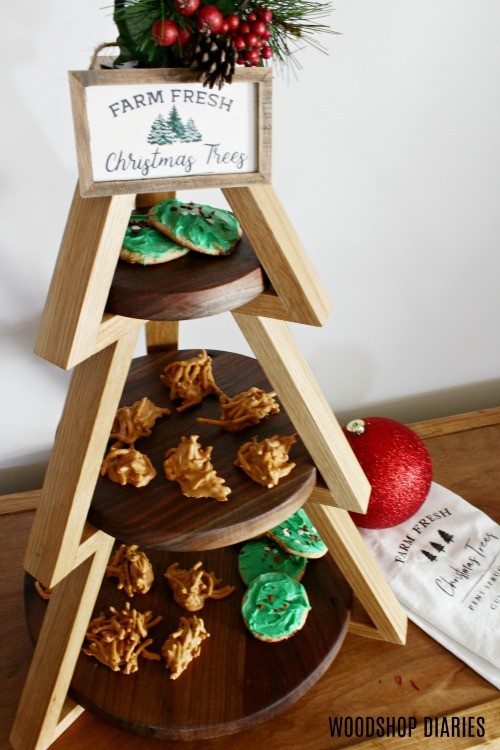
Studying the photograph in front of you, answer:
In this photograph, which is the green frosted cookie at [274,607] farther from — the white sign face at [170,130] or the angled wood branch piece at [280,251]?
the white sign face at [170,130]

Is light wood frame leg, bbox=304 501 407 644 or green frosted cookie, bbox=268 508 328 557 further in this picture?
green frosted cookie, bbox=268 508 328 557

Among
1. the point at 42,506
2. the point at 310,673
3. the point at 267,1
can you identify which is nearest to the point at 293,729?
the point at 310,673

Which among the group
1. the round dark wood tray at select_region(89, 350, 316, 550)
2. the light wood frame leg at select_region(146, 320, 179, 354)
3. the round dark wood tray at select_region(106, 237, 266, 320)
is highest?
the round dark wood tray at select_region(106, 237, 266, 320)

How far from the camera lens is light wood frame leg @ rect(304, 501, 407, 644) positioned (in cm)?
80

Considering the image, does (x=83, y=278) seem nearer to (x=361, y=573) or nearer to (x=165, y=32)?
(x=165, y=32)

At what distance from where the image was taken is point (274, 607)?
33.2 inches

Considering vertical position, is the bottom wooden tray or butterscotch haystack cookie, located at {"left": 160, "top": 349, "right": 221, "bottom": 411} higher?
butterscotch haystack cookie, located at {"left": 160, "top": 349, "right": 221, "bottom": 411}

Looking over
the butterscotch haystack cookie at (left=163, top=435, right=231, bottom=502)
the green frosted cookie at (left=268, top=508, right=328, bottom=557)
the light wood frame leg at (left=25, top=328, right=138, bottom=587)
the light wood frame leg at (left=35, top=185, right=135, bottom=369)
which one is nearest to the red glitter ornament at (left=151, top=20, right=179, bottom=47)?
the light wood frame leg at (left=35, top=185, right=135, bottom=369)

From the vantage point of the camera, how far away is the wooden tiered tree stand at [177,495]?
0.57 metres

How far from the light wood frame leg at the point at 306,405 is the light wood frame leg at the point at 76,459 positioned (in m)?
0.12

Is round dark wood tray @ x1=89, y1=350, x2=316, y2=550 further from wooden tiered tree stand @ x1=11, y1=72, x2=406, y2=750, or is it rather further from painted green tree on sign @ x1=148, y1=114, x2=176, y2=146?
painted green tree on sign @ x1=148, y1=114, x2=176, y2=146

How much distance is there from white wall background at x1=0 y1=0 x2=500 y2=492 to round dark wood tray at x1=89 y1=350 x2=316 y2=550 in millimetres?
317

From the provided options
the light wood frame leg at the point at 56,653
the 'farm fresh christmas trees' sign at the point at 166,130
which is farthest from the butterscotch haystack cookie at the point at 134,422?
the 'farm fresh christmas trees' sign at the point at 166,130

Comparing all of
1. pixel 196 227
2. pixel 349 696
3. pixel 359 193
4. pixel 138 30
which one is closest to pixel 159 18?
pixel 138 30
